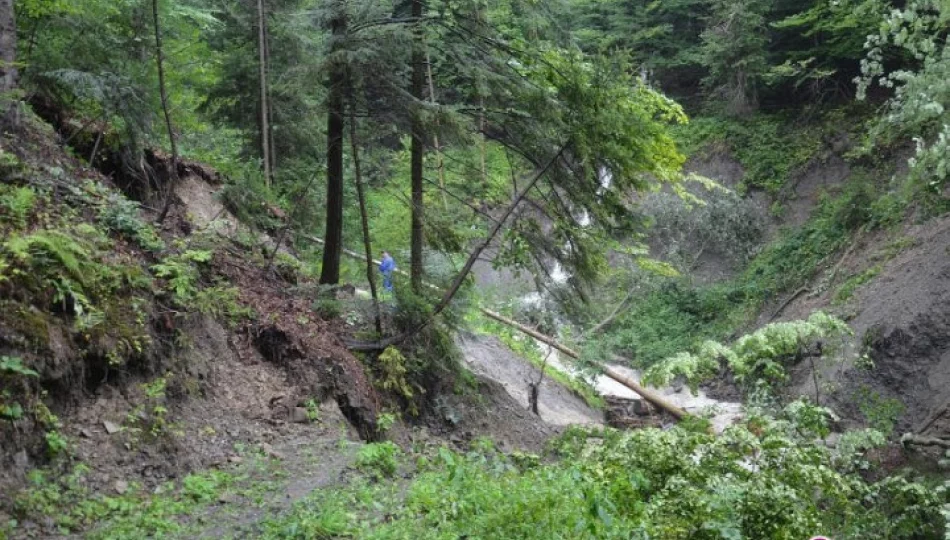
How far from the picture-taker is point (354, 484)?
7.08 m

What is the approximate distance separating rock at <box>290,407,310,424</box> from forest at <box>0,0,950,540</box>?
0.02 meters

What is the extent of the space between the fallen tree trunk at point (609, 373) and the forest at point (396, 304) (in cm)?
14

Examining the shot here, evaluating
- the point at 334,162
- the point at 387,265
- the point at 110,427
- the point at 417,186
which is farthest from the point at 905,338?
the point at 110,427

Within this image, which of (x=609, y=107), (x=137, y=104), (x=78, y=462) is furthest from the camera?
(x=609, y=107)

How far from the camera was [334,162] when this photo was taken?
1124 cm

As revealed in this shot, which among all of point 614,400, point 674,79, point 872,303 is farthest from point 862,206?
point 674,79

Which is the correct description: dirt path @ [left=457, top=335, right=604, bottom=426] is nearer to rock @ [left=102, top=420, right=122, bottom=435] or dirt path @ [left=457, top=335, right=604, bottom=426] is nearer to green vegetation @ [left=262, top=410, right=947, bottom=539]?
green vegetation @ [left=262, top=410, right=947, bottom=539]

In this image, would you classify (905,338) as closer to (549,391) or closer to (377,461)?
(549,391)

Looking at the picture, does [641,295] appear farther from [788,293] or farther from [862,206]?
[862,206]

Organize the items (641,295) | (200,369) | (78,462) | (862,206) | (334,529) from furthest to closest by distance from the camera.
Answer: (641,295) → (862,206) → (200,369) → (78,462) → (334,529)

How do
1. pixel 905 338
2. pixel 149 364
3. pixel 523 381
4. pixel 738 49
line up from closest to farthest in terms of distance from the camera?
pixel 149 364 < pixel 905 338 < pixel 523 381 < pixel 738 49

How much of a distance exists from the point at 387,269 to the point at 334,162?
7.01 ft

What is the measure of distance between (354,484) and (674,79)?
31318mm

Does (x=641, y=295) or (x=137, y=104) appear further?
(x=641, y=295)
